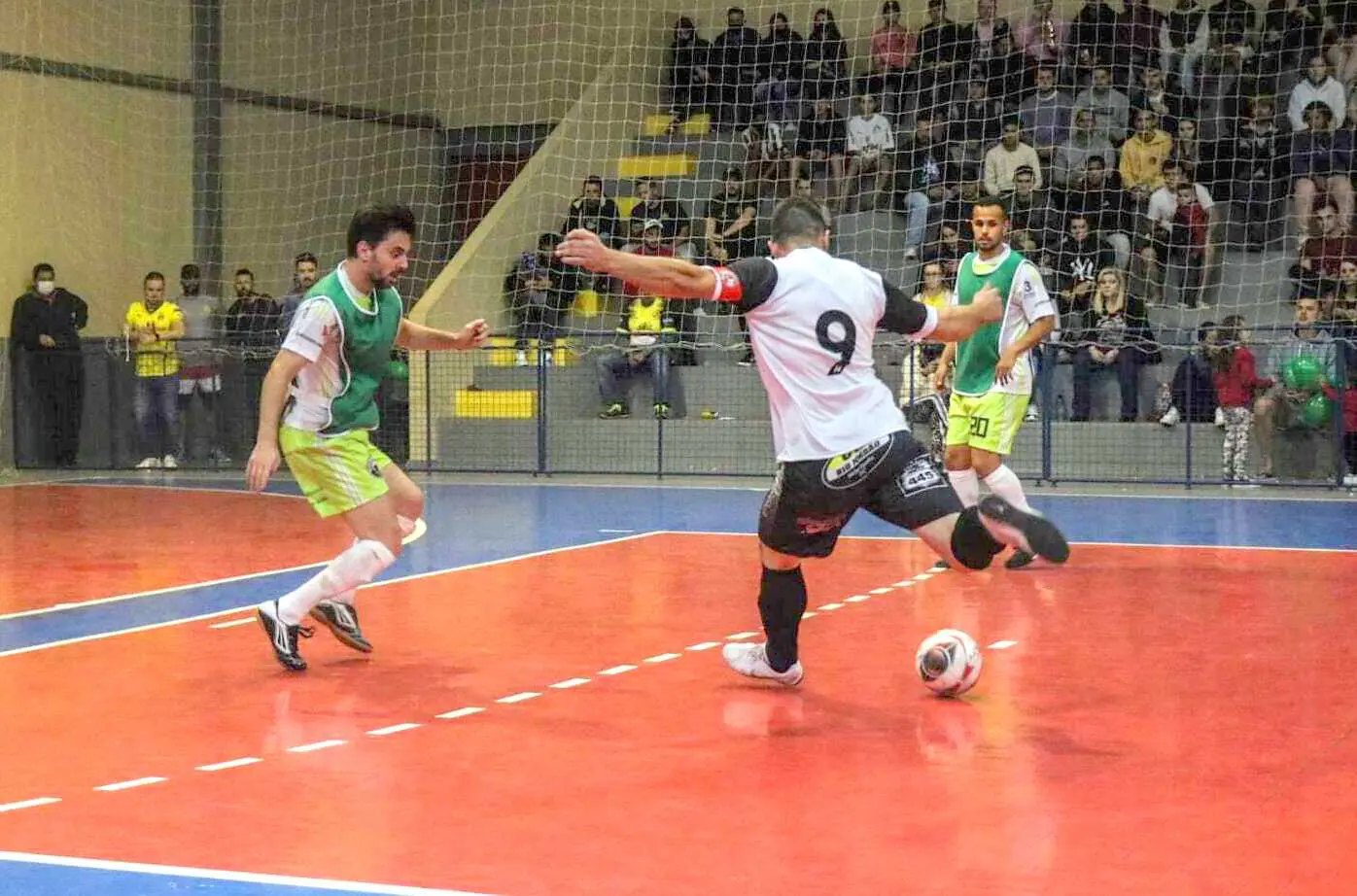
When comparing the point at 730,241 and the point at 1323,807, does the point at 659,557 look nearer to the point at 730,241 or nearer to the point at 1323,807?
the point at 1323,807

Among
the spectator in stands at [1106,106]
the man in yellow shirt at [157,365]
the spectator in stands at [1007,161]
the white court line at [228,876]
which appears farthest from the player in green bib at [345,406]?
the spectator in stands at [1106,106]

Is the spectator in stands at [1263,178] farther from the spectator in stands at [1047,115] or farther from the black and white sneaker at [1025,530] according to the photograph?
the black and white sneaker at [1025,530]

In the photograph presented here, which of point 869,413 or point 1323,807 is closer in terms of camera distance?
point 1323,807

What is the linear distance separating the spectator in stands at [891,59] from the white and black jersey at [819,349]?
48.3ft

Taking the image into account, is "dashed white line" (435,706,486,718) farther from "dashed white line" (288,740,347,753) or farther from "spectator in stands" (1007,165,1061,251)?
"spectator in stands" (1007,165,1061,251)

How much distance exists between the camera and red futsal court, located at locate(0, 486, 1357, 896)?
4781 millimetres

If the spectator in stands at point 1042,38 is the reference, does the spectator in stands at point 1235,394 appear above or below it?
below

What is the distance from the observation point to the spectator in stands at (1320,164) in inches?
734

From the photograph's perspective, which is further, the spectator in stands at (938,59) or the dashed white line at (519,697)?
the spectator in stands at (938,59)

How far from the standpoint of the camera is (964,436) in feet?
35.9

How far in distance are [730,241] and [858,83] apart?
2886 mm

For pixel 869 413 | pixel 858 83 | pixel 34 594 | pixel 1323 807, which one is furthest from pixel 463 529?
pixel 858 83

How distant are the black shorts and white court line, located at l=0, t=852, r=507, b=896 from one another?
103 inches

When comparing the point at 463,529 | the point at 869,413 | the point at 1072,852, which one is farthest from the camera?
the point at 463,529
